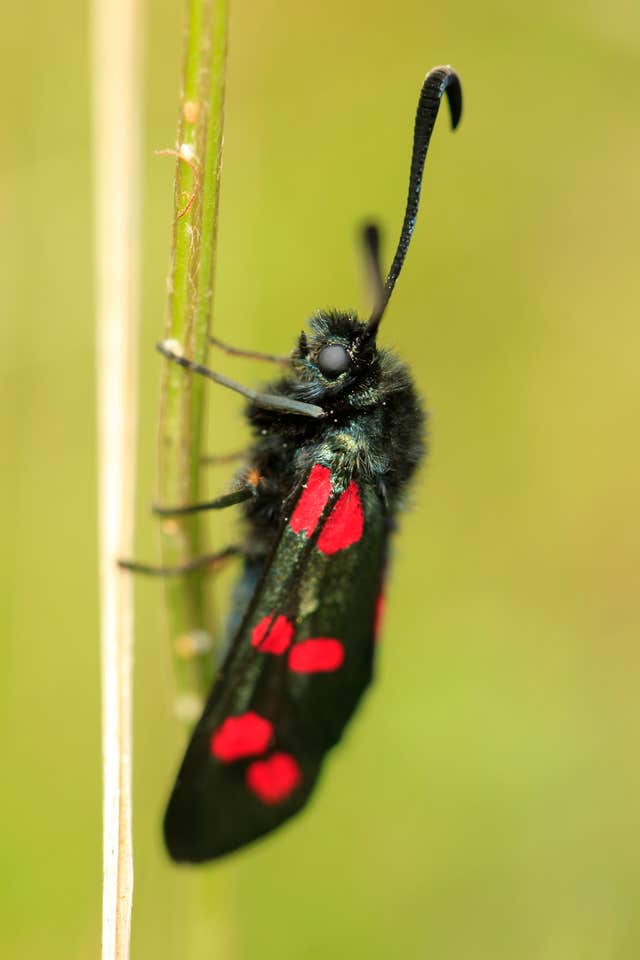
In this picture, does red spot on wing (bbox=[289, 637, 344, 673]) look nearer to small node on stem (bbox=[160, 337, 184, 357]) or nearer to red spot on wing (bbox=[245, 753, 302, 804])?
red spot on wing (bbox=[245, 753, 302, 804])

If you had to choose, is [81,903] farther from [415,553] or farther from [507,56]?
[507,56]

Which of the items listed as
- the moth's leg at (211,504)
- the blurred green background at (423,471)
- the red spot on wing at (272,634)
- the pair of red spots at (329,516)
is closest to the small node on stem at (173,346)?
the moth's leg at (211,504)

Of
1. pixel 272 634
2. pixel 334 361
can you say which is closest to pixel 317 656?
pixel 272 634

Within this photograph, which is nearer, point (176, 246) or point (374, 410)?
point (176, 246)

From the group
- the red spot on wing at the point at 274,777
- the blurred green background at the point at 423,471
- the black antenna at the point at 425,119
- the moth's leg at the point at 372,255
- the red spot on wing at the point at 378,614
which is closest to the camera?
the black antenna at the point at 425,119

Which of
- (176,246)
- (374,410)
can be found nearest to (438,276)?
(374,410)

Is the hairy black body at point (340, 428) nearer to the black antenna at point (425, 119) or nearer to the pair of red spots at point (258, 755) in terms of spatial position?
the black antenna at point (425, 119)

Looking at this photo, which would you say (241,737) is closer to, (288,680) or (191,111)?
(288,680)
